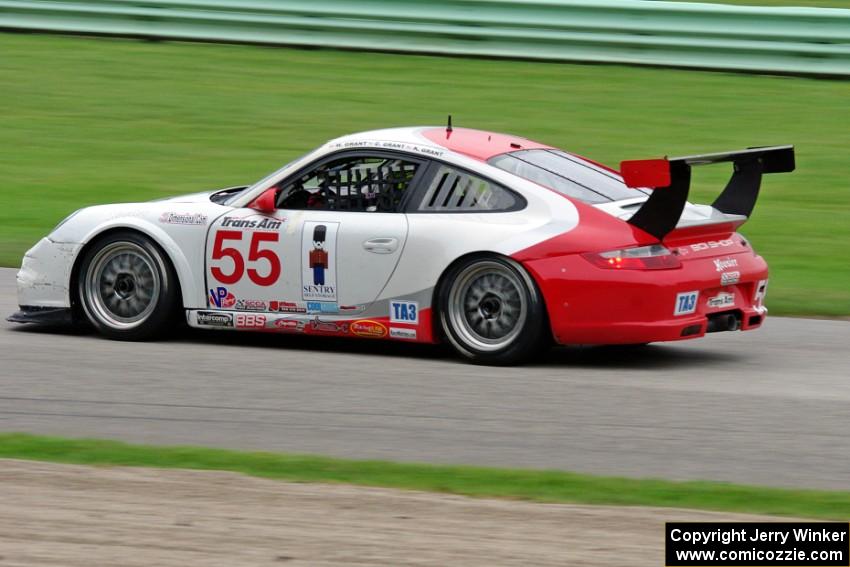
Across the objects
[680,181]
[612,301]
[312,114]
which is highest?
[312,114]

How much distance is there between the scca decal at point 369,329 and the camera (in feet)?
28.9

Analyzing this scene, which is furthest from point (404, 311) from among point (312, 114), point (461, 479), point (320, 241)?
point (312, 114)

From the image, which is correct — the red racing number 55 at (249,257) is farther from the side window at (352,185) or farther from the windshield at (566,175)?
the windshield at (566,175)

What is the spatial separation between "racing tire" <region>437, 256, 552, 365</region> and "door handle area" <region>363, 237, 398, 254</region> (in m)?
0.38

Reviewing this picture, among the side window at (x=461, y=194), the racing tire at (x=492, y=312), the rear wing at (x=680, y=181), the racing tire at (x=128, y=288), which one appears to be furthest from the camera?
the racing tire at (x=128, y=288)

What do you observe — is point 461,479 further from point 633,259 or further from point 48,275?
point 48,275

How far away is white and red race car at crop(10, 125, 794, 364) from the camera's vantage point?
8.28m

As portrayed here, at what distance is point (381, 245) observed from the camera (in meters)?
8.73

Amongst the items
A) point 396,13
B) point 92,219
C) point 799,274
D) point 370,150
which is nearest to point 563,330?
point 370,150

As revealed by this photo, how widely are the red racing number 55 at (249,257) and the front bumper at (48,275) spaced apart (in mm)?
957

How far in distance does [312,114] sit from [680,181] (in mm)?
10133

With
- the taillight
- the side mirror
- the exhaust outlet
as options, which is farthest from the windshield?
the side mirror

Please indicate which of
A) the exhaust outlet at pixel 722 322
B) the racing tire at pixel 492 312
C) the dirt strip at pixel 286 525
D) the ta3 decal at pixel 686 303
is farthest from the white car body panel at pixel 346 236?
the dirt strip at pixel 286 525

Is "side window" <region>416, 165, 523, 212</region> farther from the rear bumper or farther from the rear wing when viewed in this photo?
the rear wing
